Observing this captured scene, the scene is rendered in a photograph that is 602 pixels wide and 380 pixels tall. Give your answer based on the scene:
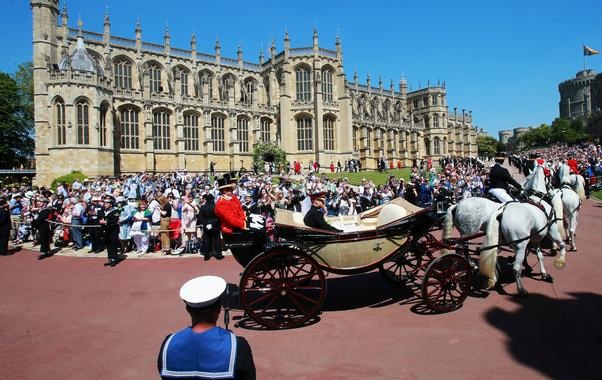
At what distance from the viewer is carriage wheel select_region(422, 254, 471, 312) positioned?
5.95m

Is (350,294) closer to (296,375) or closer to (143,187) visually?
(296,375)

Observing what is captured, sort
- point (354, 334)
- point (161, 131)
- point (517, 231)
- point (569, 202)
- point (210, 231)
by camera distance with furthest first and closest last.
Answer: point (161, 131)
point (210, 231)
point (569, 202)
point (517, 231)
point (354, 334)

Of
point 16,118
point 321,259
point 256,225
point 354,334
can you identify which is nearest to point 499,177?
point 321,259

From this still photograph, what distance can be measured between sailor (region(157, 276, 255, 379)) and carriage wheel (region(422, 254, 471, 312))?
14.3ft

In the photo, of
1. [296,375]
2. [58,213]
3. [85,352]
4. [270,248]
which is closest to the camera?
[296,375]

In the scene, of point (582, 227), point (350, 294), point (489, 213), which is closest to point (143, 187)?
point (350, 294)

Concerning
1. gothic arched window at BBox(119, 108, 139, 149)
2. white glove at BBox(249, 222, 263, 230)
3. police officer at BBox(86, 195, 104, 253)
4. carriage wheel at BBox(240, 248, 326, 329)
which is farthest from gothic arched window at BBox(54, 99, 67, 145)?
carriage wheel at BBox(240, 248, 326, 329)

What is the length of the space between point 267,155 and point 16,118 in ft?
96.8

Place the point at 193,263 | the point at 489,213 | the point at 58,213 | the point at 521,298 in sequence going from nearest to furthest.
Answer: the point at 521,298
the point at 489,213
the point at 193,263
the point at 58,213

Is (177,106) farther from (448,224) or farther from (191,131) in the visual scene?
(448,224)

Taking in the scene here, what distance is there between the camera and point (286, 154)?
45.2 meters

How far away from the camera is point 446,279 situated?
6047 mm

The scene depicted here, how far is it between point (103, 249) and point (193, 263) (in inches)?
173

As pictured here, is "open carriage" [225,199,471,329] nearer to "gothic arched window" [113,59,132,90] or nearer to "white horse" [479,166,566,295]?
"white horse" [479,166,566,295]
